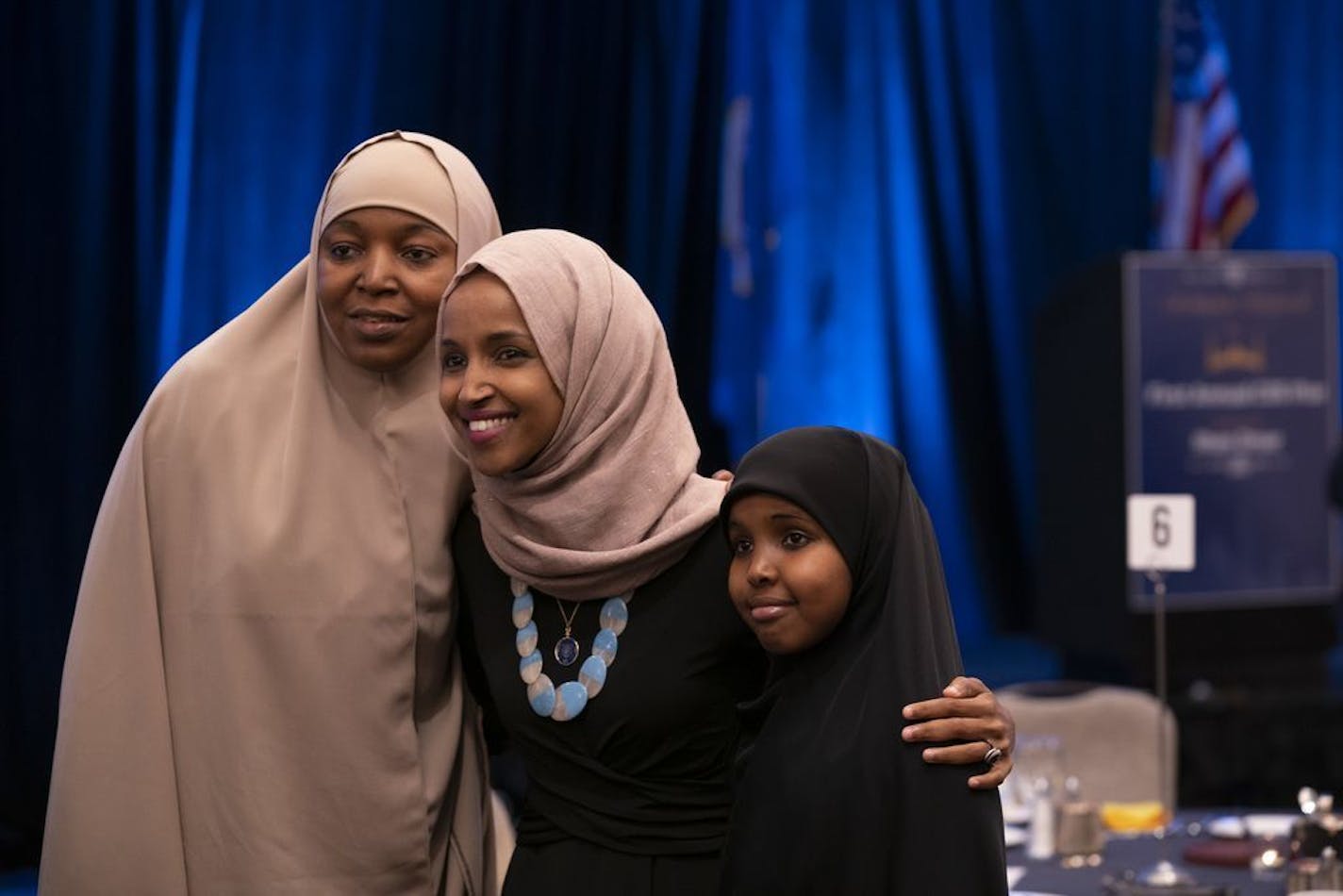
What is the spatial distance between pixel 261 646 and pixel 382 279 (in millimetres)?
502

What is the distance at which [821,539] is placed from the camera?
79.8 inches

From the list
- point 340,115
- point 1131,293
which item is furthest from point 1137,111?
point 340,115

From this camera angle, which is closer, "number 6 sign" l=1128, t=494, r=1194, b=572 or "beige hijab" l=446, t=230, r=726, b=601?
"beige hijab" l=446, t=230, r=726, b=601

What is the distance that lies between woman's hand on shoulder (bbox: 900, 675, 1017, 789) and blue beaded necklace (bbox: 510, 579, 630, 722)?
416 mm

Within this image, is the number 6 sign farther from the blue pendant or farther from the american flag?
the american flag

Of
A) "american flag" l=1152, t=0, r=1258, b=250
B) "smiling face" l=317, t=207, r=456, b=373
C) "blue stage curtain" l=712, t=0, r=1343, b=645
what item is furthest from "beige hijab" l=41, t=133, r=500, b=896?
"american flag" l=1152, t=0, r=1258, b=250

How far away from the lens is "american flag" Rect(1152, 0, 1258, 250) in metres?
7.25

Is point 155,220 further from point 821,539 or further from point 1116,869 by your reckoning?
point 821,539

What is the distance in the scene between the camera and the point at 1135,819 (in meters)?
3.72

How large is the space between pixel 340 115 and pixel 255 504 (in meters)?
3.43

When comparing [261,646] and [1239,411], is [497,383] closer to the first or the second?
[261,646]

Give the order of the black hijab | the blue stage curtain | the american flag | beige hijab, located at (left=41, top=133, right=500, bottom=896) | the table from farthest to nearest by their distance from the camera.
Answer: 1. the american flag
2. the blue stage curtain
3. the table
4. beige hijab, located at (left=41, top=133, right=500, bottom=896)
5. the black hijab

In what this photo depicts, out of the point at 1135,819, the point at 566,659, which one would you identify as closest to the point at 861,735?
the point at 566,659

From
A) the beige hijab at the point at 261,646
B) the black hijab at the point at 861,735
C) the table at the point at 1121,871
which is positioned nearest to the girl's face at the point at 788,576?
the black hijab at the point at 861,735
